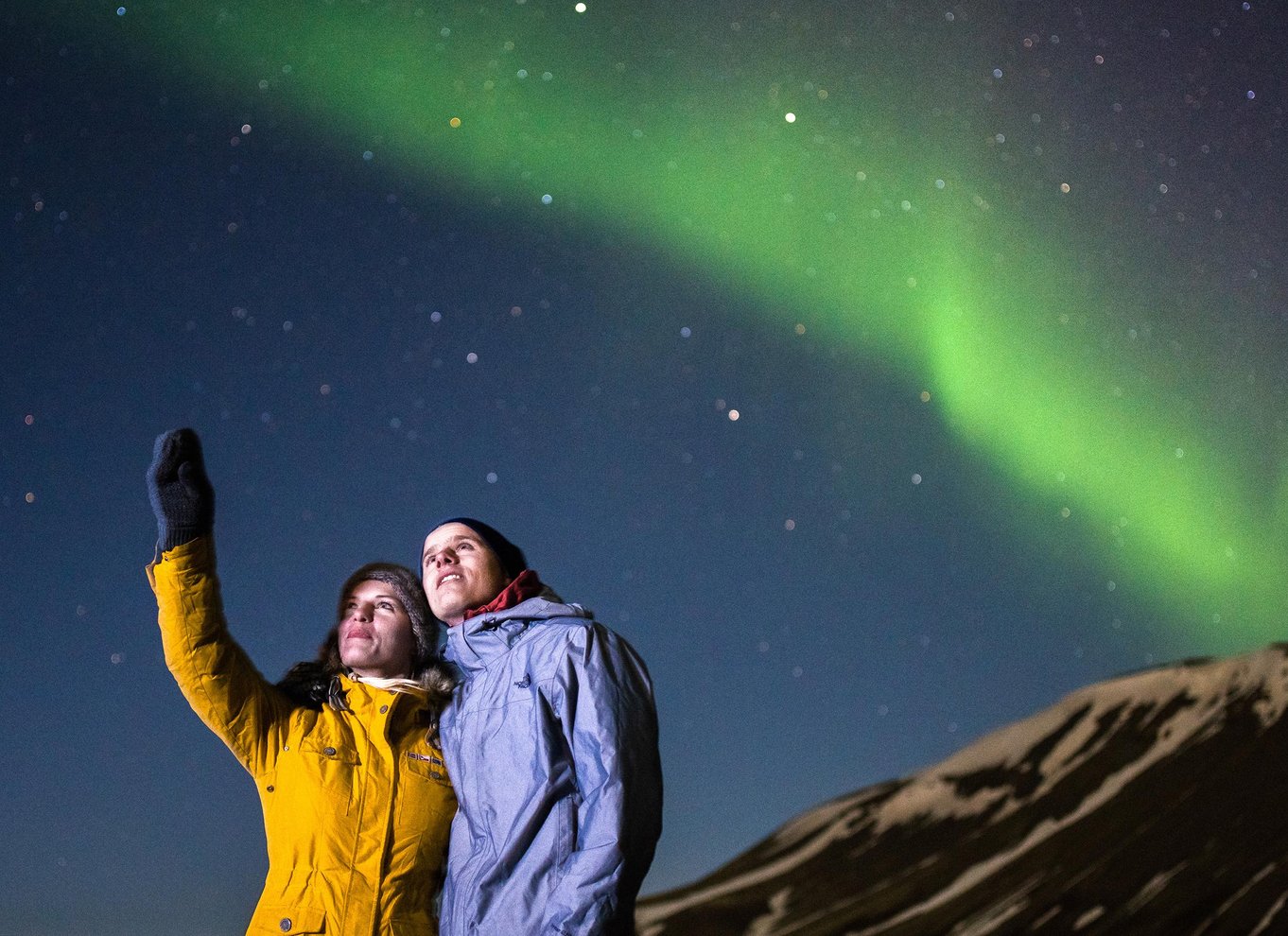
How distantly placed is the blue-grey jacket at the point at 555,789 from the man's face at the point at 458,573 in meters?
0.16

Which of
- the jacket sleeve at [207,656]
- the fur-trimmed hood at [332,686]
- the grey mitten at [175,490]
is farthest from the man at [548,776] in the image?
the grey mitten at [175,490]

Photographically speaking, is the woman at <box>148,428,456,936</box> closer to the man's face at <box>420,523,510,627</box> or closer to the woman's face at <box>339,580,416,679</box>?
the woman's face at <box>339,580,416,679</box>

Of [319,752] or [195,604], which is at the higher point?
[195,604]

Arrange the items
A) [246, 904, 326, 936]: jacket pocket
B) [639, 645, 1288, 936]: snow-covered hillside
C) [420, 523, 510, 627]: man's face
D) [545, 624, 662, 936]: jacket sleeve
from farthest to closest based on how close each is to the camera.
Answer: [639, 645, 1288, 936]: snow-covered hillside, [420, 523, 510, 627]: man's face, [246, 904, 326, 936]: jacket pocket, [545, 624, 662, 936]: jacket sleeve

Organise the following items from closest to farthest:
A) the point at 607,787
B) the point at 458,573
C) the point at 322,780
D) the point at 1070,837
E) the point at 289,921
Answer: the point at 607,787
the point at 289,921
the point at 322,780
the point at 458,573
the point at 1070,837

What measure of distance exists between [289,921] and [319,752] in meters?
0.25

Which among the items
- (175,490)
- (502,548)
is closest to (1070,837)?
(502,548)

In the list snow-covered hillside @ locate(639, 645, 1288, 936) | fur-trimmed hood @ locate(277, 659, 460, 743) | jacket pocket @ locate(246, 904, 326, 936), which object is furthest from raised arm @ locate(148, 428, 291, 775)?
snow-covered hillside @ locate(639, 645, 1288, 936)

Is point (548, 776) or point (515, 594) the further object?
point (515, 594)

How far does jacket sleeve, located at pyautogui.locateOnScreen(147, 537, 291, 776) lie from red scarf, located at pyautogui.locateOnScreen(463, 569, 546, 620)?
0.36 meters

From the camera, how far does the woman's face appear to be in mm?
1883

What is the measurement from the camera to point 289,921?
5.27ft

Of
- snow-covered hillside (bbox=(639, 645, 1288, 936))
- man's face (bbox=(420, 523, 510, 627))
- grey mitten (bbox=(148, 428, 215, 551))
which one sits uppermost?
grey mitten (bbox=(148, 428, 215, 551))

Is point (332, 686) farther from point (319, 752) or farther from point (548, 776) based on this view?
point (548, 776)
